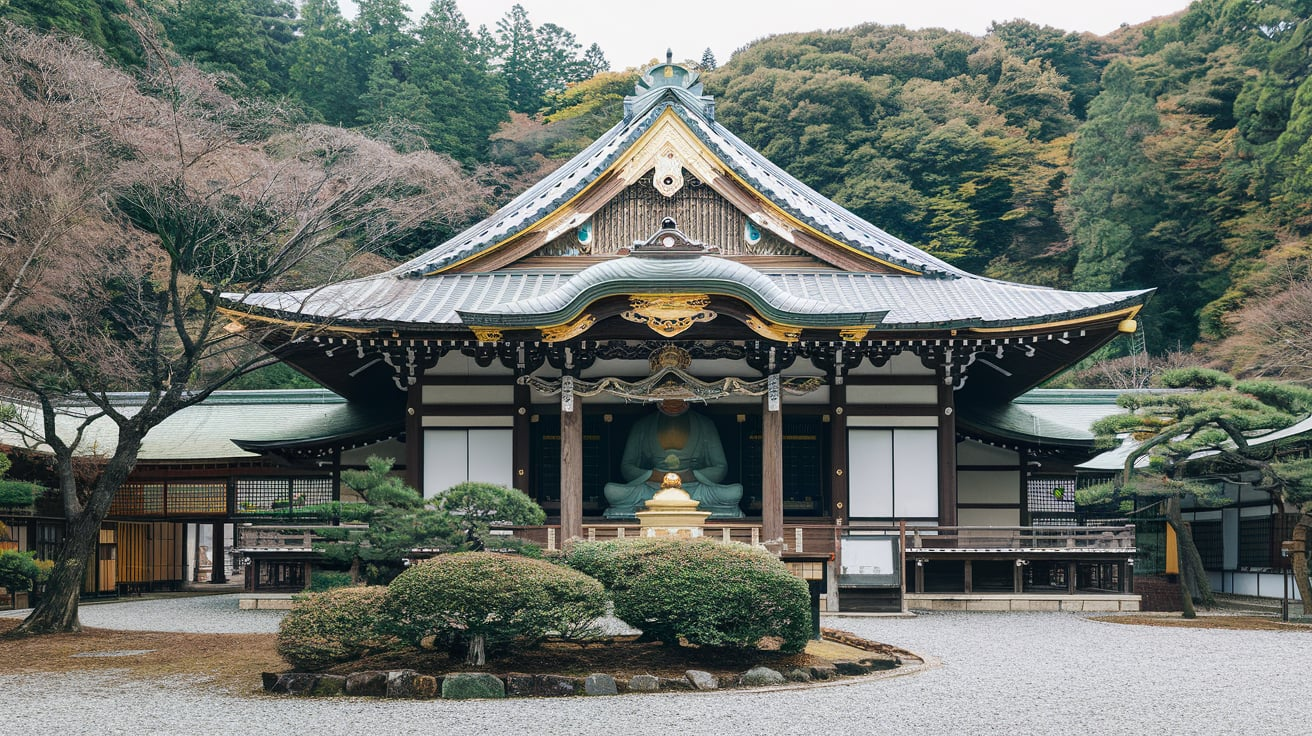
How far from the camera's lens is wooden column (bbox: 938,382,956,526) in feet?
65.4

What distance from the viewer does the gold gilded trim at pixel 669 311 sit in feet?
58.7

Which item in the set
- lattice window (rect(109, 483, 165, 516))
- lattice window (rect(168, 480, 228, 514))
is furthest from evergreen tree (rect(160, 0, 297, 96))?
lattice window (rect(168, 480, 228, 514))

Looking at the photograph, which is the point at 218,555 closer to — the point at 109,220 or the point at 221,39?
the point at 109,220

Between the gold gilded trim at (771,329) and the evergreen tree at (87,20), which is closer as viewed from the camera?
the gold gilded trim at (771,329)

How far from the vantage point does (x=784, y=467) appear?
831 inches

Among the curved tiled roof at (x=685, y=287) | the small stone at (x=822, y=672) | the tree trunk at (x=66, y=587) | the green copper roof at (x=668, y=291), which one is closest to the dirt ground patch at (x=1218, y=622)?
the curved tiled roof at (x=685, y=287)

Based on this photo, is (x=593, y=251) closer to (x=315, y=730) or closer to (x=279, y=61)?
(x=315, y=730)

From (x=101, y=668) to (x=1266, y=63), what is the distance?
4483 cm

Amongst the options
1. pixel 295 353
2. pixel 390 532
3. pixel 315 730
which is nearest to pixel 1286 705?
pixel 315 730

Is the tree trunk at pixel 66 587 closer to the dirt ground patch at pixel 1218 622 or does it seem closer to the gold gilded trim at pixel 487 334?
the gold gilded trim at pixel 487 334

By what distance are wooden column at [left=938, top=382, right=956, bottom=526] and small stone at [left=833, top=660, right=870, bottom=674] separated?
8681 millimetres

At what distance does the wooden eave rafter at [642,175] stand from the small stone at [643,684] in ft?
37.1

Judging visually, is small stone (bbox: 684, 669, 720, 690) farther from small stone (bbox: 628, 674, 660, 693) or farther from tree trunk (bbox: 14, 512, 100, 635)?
tree trunk (bbox: 14, 512, 100, 635)

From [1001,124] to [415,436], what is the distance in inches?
1493
